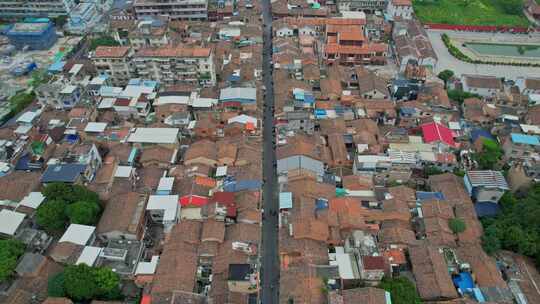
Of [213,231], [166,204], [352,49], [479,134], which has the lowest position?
[213,231]

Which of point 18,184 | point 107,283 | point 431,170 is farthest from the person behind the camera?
point 431,170

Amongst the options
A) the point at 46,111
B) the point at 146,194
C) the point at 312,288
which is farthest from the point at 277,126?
the point at 46,111

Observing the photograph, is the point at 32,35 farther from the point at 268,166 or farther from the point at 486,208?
the point at 486,208

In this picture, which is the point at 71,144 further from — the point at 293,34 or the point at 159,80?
the point at 293,34

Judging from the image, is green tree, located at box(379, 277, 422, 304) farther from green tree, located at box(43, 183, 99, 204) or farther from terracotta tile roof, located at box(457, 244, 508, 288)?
green tree, located at box(43, 183, 99, 204)

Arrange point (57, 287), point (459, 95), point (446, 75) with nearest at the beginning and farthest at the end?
1. point (57, 287)
2. point (459, 95)
3. point (446, 75)

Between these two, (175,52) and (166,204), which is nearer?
(166,204)

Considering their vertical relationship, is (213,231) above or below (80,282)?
above

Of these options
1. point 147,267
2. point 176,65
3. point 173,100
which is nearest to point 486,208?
point 147,267
